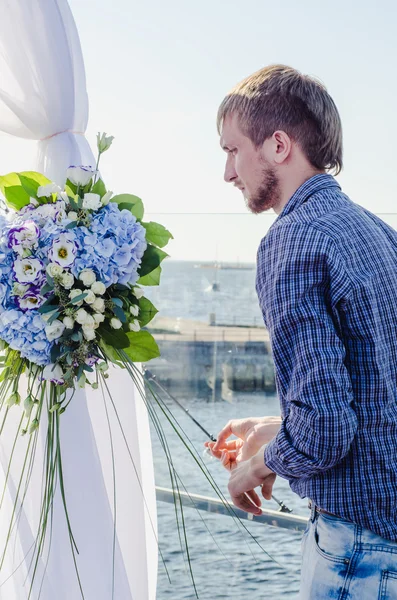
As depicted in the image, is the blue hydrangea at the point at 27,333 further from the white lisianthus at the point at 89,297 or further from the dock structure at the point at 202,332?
the dock structure at the point at 202,332

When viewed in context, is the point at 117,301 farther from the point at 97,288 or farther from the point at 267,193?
the point at 267,193

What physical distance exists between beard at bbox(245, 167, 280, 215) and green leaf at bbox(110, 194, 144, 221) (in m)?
0.19

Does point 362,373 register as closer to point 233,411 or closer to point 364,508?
point 364,508

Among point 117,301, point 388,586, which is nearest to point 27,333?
point 117,301

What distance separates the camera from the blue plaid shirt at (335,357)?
1.14 meters

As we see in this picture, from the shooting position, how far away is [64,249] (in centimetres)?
129

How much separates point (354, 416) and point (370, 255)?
0.24 meters

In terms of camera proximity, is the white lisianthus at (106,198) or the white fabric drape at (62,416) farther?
the white fabric drape at (62,416)

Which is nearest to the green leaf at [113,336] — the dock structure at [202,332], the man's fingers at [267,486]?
the man's fingers at [267,486]

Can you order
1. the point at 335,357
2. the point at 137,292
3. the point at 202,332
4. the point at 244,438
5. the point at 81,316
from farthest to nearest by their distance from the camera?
the point at 202,332 < the point at 244,438 < the point at 137,292 < the point at 81,316 < the point at 335,357

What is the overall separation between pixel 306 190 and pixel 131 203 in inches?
11.9

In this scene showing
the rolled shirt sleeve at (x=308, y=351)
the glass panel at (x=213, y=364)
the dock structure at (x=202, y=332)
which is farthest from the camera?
the dock structure at (x=202, y=332)

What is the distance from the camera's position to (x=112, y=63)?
1650 centimetres

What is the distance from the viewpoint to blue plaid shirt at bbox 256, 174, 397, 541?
114 cm
